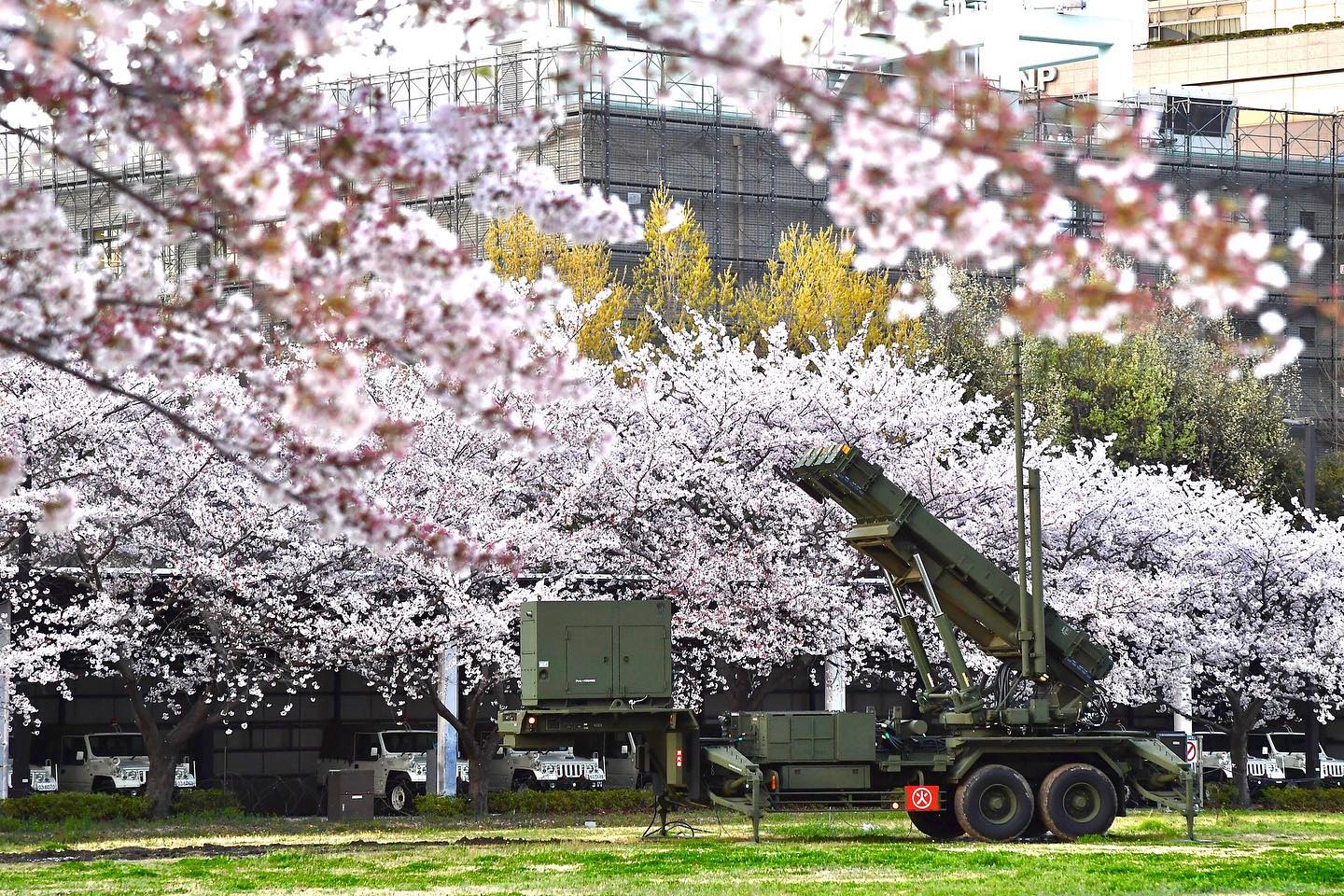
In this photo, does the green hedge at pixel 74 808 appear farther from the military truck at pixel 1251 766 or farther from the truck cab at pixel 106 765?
the military truck at pixel 1251 766

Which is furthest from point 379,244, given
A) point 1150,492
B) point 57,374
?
point 1150,492

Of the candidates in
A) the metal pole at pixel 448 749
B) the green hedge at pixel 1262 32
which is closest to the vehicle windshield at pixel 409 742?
the metal pole at pixel 448 749

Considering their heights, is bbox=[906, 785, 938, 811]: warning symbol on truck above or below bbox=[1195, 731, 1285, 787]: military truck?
above

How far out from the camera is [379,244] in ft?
23.6

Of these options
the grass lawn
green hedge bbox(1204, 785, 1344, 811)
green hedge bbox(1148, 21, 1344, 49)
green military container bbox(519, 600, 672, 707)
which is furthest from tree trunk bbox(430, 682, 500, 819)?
green hedge bbox(1148, 21, 1344, 49)

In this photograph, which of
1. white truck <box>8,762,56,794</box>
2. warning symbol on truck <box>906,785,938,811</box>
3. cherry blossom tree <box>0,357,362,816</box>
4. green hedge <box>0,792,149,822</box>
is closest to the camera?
warning symbol on truck <box>906,785,938,811</box>

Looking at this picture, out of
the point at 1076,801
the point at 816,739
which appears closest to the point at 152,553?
the point at 816,739

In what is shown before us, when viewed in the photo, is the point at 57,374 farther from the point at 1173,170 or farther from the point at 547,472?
the point at 1173,170

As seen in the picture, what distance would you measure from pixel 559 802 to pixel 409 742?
182 inches

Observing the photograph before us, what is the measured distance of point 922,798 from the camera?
2094 cm

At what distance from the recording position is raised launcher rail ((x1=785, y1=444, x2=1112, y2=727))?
21.5m

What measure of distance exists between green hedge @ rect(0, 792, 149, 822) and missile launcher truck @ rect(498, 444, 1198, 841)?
7.63 metres

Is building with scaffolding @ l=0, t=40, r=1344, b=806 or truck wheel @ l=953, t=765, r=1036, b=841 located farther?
building with scaffolding @ l=0, t=40, r=1344, b=806

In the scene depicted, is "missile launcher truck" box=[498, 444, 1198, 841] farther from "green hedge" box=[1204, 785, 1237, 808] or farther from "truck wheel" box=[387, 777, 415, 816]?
"green hedge" box=[1204, 785, 1237, 808]
